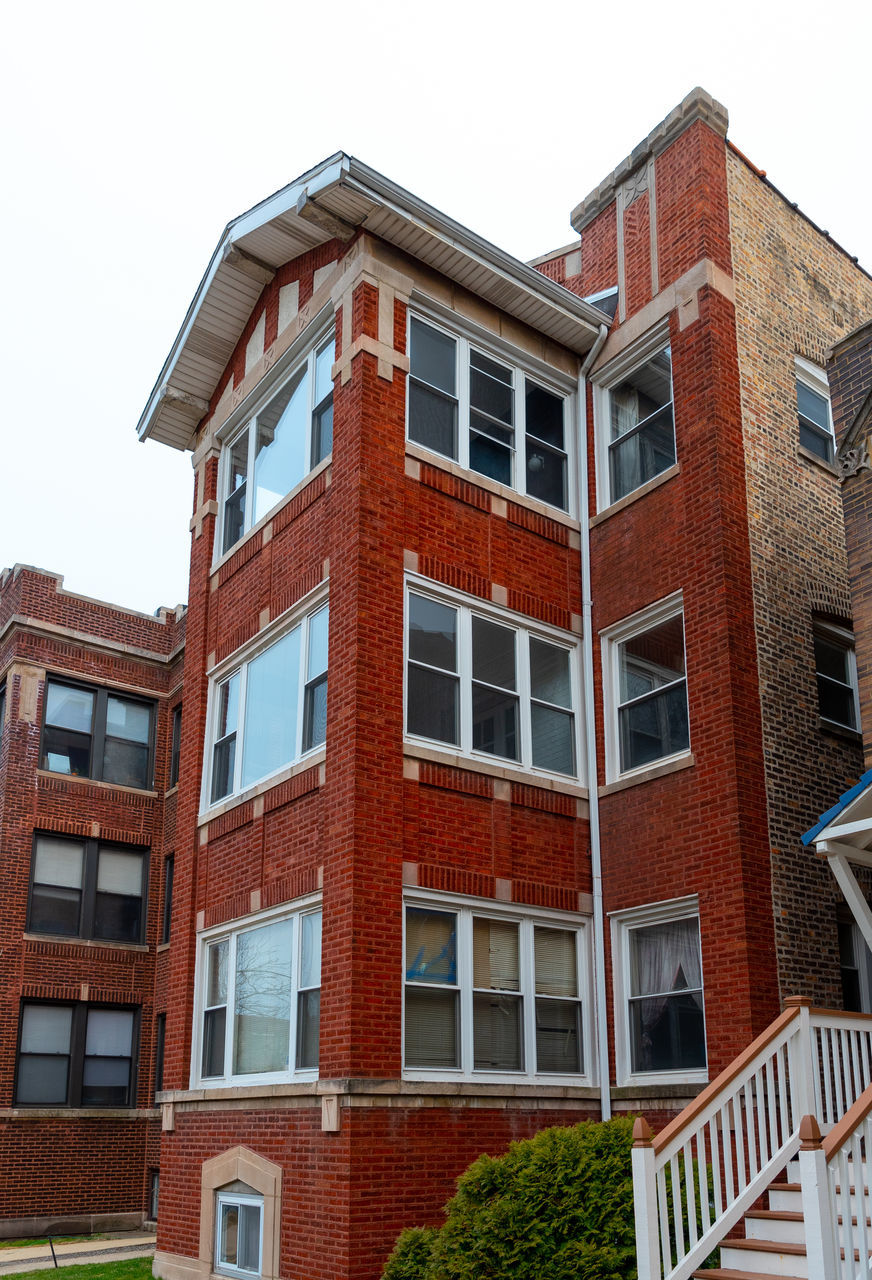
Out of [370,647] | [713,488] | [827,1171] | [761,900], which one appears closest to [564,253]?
[713,488]

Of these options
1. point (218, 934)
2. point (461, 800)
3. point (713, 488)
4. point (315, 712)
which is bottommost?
point (218, 934)

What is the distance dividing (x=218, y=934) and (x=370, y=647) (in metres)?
4.44

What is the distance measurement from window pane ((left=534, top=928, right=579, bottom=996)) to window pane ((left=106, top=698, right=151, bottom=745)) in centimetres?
1451

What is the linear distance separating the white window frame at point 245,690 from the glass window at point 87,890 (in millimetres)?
9313

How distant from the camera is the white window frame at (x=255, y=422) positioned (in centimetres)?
1466

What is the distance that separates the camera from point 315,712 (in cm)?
1335

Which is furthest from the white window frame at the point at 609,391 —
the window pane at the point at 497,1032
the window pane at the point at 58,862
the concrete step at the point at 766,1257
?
the window pane at the point at 58,862

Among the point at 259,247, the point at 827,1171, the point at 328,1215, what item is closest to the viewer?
the point at 827,1171

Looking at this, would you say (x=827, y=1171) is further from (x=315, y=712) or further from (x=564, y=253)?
(x=564, y=253)

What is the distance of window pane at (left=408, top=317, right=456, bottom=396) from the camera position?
46.6ft

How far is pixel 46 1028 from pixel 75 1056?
777 millimetres

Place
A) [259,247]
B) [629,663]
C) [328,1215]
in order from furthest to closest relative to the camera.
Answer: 1. [259,247]
2. [629,663]
3. [328,1215]

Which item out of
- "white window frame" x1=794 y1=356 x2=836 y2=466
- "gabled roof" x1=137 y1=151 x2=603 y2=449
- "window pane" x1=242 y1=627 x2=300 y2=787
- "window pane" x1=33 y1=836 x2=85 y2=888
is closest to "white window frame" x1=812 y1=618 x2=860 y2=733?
"white window frame" x1=794 y1=356 x2=836 y2=466

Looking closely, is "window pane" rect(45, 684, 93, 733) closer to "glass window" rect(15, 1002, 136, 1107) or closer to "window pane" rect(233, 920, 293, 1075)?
"glass window" rect(15, 1002, 136, 1107)
